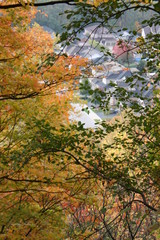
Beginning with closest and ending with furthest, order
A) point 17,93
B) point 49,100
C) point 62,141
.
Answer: point 62,141, point 17,93, point 49,100

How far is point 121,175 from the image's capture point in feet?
11.7

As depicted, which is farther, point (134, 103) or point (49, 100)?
point (49, 100)

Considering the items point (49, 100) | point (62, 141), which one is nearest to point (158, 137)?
point (62, 141)

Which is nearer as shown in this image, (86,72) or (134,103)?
(134,103)

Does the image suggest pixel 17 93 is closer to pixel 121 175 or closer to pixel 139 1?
pixel 121 175

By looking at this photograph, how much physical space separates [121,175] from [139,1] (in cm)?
172

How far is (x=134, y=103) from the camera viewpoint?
3859mm

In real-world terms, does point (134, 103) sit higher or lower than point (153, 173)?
higher

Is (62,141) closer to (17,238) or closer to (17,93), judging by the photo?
(17,93)

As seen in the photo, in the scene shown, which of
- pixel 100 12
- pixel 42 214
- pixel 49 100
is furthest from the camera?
pixel 49 100

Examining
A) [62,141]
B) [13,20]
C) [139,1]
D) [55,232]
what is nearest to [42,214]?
[55,232]

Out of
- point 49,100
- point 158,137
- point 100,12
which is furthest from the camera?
point 49,100

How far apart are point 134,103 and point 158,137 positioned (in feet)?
1.53

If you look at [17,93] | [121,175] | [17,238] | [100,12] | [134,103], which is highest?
[100,12]
